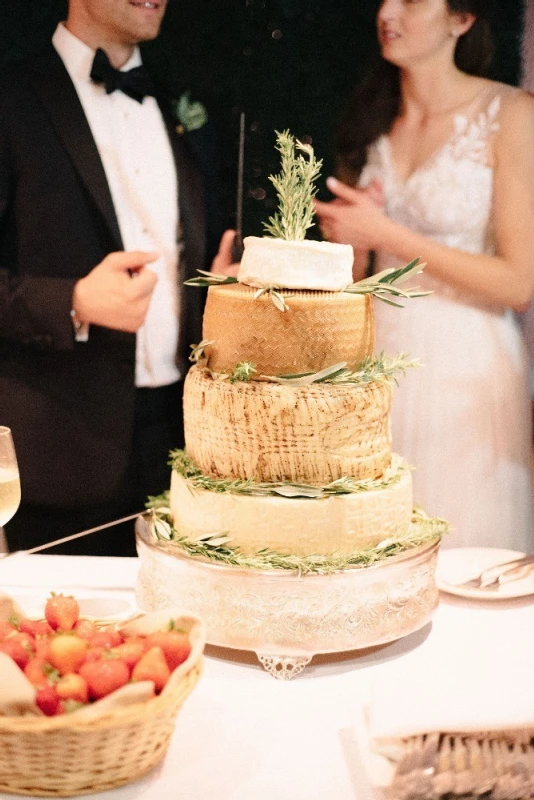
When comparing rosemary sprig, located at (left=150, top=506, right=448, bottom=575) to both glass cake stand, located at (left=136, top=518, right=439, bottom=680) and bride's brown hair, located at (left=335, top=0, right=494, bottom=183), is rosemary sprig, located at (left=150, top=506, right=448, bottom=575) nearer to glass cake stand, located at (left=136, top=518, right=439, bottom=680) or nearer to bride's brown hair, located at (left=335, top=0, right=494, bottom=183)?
glass cake stand, located at (left=136, top=518, right=439, bottom=680)

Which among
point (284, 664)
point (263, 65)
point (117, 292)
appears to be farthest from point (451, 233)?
point (284, 664)

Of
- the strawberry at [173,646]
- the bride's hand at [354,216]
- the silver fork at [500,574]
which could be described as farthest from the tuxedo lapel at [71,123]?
the strawberry at [173,646]

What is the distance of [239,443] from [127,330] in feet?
5.00

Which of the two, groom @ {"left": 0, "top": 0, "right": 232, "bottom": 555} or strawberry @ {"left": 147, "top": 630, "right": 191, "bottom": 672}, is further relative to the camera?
groom @ {"left": 0, "top": 0, "right": 232, "bottom": 555}

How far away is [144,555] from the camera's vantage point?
1842 millimetres

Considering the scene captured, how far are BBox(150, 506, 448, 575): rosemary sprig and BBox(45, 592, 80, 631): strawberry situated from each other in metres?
0.26

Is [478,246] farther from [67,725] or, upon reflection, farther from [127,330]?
[67,725]

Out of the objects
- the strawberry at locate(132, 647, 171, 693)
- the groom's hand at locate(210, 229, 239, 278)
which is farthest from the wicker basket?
the groom's hand at locate(210, 229, 239, 278)

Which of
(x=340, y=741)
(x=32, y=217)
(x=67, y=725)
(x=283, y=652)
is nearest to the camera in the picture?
(x=67, y=725)

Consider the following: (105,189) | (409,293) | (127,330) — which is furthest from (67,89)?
(409,293)

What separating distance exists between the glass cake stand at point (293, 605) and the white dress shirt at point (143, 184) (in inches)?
63.8

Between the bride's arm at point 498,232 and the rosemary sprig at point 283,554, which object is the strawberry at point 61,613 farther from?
the bride's arm at point 498,232

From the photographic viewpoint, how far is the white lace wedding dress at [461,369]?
3.21m

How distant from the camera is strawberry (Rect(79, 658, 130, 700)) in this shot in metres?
1.32
